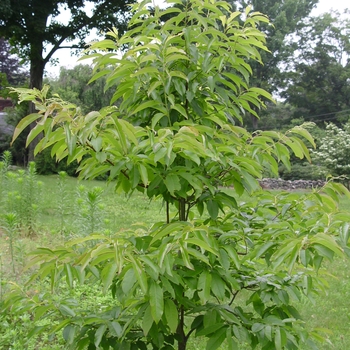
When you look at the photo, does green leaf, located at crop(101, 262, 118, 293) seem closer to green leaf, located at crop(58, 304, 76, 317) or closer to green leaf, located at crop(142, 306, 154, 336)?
green leaf, located at crop(142, 306, 154, 336)

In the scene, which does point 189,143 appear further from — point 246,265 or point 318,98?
point 318,98

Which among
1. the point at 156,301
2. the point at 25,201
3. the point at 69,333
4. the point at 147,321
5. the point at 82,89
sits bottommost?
the point at 25,201

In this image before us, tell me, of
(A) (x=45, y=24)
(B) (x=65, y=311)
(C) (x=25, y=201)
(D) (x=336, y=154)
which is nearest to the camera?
(B) (x=65, y=311)

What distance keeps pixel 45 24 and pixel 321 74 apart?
2616 cm

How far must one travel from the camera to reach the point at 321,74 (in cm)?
3494

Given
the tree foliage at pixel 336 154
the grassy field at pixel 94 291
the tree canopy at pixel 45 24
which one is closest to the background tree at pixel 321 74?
the tree foliage at pixel 336 154

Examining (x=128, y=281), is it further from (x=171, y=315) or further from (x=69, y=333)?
(x=69, y=333)

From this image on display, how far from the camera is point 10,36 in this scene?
15.1m

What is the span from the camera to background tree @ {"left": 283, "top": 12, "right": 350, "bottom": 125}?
3375cm

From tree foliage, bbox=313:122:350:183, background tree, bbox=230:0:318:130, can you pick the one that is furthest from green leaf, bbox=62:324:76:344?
background tree, bbox=230:0:318:130

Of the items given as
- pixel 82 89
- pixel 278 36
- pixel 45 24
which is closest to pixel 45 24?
pixel 45 24

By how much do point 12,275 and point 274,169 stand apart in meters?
3.12

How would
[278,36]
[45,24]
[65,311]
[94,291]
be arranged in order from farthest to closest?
1. [278,36]
2. [45,24]
3. [94,291]
4. [65,311]

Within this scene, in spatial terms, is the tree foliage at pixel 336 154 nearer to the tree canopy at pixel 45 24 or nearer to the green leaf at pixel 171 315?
the tree canopy at pixel 45 24
